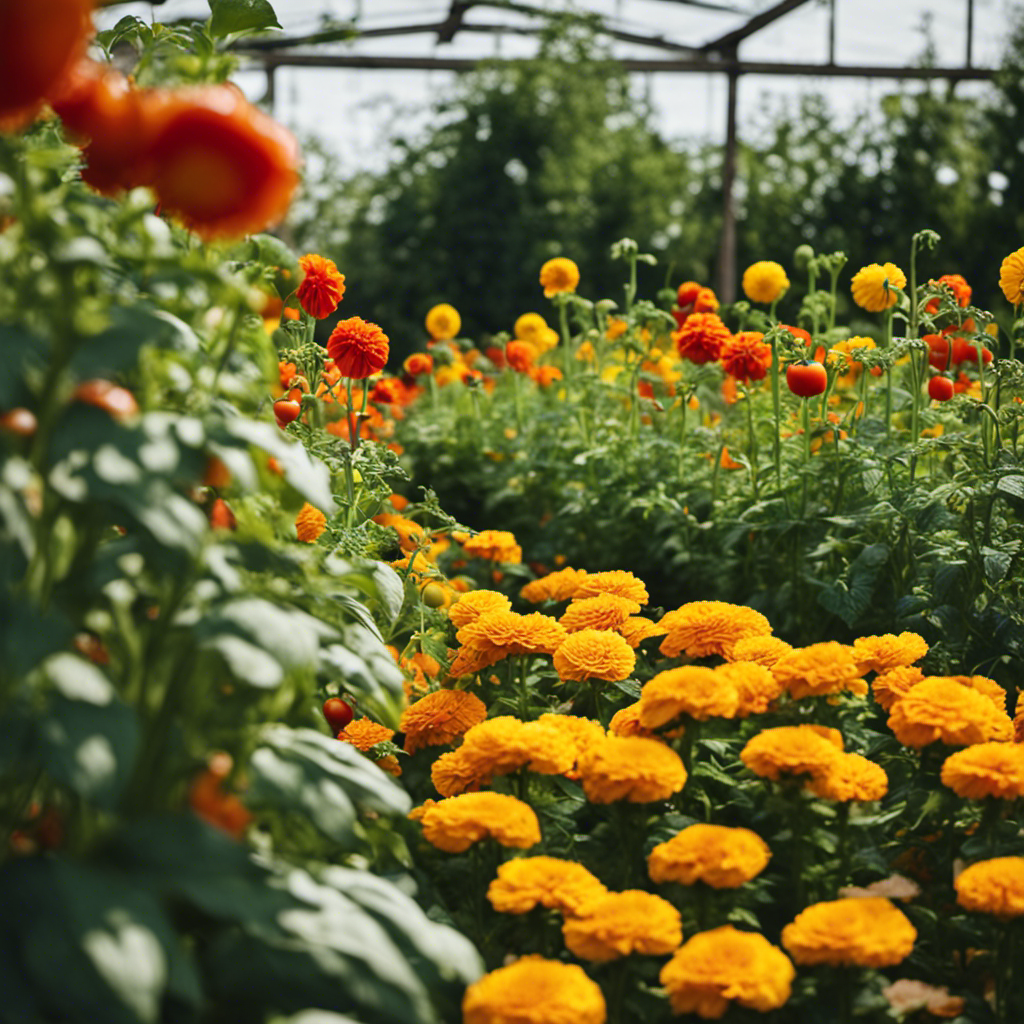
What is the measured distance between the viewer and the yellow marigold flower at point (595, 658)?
1.60 metres

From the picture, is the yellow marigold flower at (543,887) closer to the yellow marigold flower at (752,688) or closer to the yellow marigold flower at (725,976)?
the yellow marigold flower at (725,976)

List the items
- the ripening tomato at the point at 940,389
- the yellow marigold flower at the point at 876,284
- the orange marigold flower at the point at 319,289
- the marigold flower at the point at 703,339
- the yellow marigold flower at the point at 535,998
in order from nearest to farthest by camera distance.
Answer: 1. the yellow marigold flower at the point at 535,998
2. the orange marigold flower at the point at 319,289
3. the ripening tomato at the point at 940,389
4. the yellow marigold flower at the point at 876,284
5. the marigold flower at the point at 703,339

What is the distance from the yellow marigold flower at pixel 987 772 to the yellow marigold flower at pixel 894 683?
0.72 ft

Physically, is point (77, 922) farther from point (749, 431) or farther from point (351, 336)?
point (749, 431)

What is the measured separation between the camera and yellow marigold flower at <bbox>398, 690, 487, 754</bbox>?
1690 mm

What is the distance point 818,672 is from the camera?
142cm

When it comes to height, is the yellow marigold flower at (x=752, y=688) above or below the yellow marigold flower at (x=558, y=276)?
below

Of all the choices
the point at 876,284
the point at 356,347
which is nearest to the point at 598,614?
the point at 356,347

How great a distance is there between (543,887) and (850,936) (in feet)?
1.03

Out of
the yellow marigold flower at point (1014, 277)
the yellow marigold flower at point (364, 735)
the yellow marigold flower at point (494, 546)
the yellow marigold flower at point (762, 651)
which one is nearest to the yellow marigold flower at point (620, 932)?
the yellow marigold flower at point (762, 651)

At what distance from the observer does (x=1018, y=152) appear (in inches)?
312

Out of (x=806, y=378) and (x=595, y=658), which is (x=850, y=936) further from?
(x=806, y=378)

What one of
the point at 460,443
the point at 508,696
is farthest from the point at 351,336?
the point at 460,443

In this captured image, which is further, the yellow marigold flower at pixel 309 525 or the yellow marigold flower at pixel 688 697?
the yellow marigold flower at pixel 309 525
